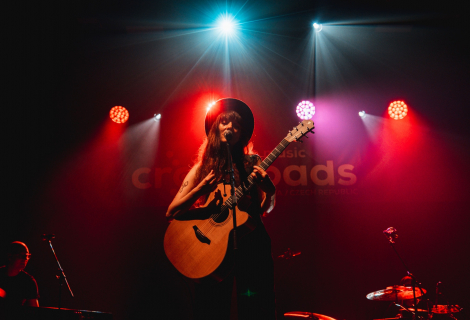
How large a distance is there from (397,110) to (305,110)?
2095 mm

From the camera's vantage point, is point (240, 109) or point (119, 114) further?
point (119, 114)

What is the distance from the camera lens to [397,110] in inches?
256

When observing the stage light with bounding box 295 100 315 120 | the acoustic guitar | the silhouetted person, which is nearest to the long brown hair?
the acoustic guitar

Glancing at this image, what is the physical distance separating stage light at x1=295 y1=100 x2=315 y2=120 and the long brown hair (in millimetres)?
4229

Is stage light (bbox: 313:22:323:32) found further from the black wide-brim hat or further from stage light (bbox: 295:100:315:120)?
the black wide-brim hat

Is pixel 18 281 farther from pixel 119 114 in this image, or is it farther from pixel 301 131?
pixel 301 131

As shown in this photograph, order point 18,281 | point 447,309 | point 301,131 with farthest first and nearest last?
1. point 447,309
2. point 18,281
3. point 301,131

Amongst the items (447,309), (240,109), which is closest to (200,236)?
(240,109)

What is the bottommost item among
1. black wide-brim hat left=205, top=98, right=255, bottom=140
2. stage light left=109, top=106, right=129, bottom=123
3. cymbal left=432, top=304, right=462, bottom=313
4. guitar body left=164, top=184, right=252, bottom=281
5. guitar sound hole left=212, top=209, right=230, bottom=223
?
cymbal left=432, top=304, right=462, bottom=313

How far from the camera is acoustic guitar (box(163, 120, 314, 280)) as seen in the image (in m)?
1.89

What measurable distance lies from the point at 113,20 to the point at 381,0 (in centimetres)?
534

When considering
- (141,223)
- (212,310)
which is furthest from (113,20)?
(212,310)

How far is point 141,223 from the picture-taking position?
19.6 feet

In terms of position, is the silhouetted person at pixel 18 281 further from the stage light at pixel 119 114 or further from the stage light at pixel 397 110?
the stage light at pixel 397 110
